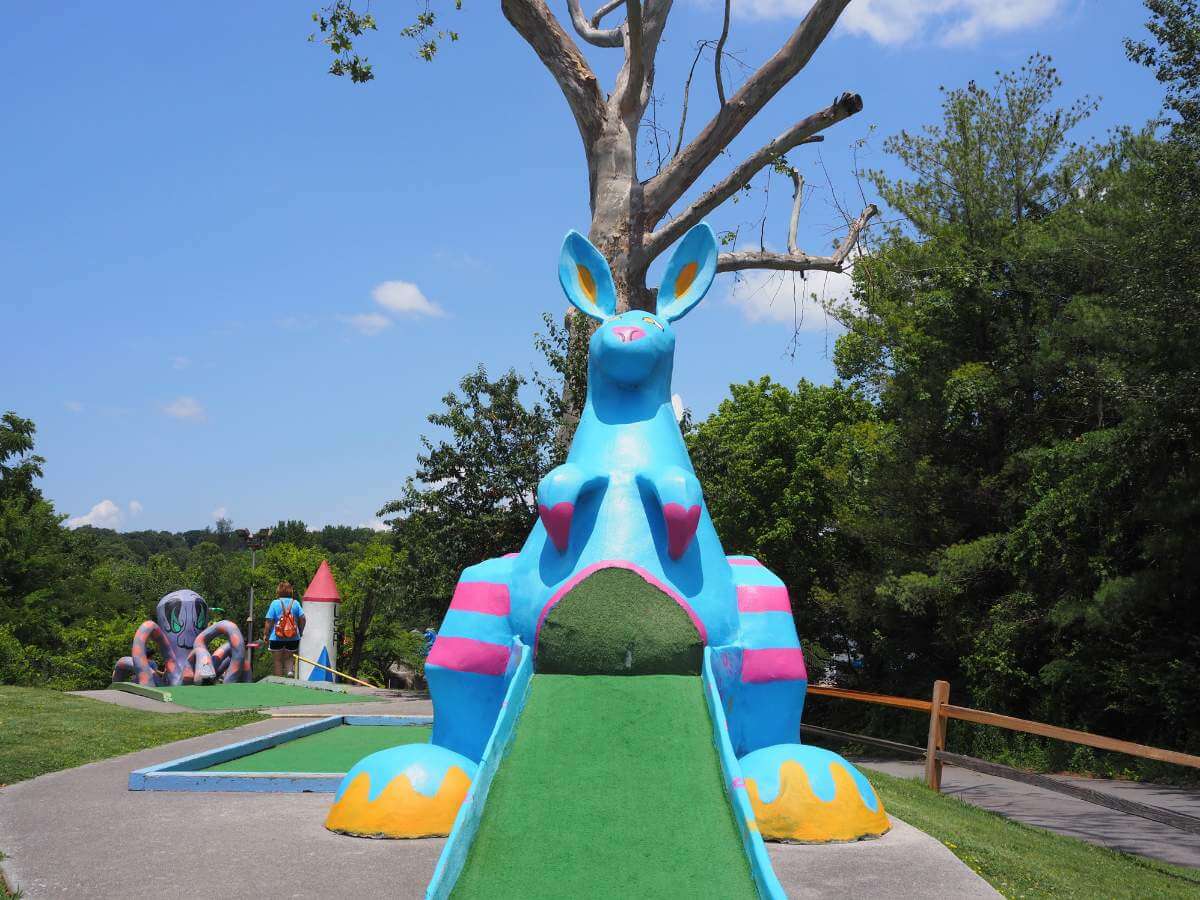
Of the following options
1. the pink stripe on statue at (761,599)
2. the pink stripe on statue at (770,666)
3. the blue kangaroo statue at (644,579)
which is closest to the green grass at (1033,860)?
the blue kangaroo statue at (644,579)

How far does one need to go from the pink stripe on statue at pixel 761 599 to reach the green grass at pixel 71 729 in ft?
20.1

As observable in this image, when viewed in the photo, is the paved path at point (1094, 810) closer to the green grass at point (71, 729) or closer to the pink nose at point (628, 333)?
the pink nose at point (628, 333)

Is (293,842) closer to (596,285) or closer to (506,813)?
(506,813)

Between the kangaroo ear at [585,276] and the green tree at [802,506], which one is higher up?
the green tree at [802,506]

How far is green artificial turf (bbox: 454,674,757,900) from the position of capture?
3.83 meters

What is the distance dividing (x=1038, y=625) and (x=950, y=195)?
8425 mm

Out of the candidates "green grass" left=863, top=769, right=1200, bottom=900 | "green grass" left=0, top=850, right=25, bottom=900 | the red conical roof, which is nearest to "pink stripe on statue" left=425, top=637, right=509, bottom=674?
"green grass" left=0, top=850, right=25, bottom=900

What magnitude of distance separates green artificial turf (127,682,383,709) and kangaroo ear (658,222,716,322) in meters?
11.3

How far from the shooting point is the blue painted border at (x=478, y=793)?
3762mm

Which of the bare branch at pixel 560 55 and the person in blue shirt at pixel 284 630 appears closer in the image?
the bare branch at pixel 560 55

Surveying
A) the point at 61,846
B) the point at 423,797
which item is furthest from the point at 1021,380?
the point at 61,846

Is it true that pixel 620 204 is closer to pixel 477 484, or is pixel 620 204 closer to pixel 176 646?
pixel 477 484

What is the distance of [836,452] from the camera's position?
23875mm

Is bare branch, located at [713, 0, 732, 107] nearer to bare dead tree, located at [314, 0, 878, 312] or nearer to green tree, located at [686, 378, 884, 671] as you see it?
bare dead tree, located at [314, 0, 878, 312]
